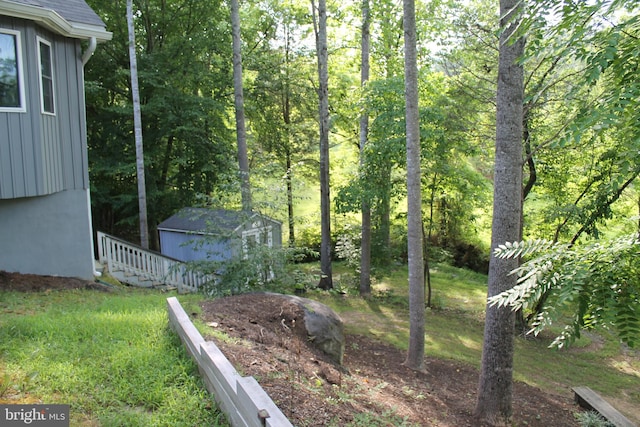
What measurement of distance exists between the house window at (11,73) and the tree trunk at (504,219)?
8.28 m

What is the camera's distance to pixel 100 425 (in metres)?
3.45

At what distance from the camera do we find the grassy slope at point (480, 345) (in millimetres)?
9469

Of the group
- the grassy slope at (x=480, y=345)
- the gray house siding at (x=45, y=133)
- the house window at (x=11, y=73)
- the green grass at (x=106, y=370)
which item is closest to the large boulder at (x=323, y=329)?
the green grass at (x=106, y=370)

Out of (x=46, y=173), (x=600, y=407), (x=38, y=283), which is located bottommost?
(x=600, y=407)

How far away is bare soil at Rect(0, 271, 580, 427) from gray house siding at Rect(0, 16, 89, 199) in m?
2.00

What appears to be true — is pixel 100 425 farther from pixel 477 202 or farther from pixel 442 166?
pixel 477 202

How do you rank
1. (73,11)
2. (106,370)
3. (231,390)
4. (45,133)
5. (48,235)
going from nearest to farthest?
(231,390)
(106,370)
(45,133)
(48,235)
(73,11)

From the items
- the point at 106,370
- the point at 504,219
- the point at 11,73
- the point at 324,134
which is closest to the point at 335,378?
the point at 106,370

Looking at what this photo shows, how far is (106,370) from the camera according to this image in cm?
427

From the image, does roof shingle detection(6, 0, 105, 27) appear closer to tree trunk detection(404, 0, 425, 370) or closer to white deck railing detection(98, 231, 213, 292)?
white deck railing detection(98, 231, 213, 292)

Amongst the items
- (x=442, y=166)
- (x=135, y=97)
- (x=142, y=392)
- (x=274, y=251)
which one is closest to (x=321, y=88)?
(x=442, y=166)

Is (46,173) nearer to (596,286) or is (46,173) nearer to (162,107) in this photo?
(162,107)

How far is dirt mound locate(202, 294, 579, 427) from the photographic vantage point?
4.19 m

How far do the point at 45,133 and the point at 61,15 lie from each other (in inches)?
104
